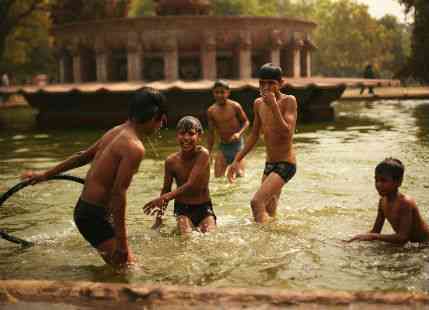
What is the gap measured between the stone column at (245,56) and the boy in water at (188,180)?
16.6m

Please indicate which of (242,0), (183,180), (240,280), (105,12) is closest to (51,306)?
(240,280)

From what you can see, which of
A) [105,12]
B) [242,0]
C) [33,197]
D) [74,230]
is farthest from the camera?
[242,0]

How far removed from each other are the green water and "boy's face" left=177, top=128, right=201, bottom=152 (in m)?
0.89

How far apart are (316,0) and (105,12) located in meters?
51.9

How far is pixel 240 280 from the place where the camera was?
173 inches

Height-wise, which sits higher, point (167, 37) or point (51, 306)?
point (167, 37)

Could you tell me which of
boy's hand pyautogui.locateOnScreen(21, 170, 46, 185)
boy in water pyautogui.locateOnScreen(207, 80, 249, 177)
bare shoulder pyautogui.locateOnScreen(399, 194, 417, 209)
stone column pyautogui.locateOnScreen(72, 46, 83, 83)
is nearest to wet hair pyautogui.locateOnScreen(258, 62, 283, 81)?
bare shoulder pyautogui.locateOnScreen(399, 194, 417, 209)

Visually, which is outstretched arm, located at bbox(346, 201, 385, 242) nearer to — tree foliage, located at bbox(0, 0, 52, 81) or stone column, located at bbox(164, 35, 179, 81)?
stone column, located at bbox(164, 35, 179, 81)

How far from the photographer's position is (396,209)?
197 inches

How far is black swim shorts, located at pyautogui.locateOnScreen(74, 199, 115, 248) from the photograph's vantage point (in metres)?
4.43

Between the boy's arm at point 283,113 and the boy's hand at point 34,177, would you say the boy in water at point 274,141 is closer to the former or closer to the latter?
the boy's arm at point 283,113

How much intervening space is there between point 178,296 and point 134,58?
19.1m

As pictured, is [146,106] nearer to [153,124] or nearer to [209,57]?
[153,124]

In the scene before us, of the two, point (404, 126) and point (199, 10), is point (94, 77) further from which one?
point (404, 126)
